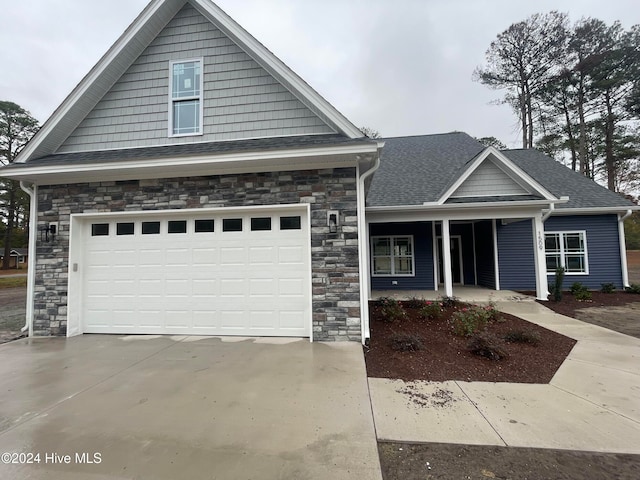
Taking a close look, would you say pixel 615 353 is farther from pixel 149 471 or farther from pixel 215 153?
pixel 215 153

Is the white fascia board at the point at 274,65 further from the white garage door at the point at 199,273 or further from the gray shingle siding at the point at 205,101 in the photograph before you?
the white garage door at the point at 199,273

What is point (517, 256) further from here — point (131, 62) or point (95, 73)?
point (95, 73)

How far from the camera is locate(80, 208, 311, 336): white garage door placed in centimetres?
569

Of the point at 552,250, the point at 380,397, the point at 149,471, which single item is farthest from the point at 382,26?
the point at 149,471

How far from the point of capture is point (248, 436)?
2678 mm

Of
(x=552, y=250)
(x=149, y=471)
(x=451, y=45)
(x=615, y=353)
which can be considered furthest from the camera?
(x=451, y=45)

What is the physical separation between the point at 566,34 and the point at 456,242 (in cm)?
1748

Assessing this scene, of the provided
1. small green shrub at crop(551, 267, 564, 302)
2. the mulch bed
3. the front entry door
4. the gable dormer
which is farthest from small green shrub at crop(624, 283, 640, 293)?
the mulch bed

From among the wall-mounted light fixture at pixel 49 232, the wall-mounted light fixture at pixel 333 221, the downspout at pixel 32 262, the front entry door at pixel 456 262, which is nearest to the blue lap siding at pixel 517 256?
the front entry door at pixel 456 262

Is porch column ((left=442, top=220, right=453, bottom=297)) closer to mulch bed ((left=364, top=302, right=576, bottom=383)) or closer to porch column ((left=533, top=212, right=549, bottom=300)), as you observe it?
porch column ((left=533, top=212, right=549, bottom=300))

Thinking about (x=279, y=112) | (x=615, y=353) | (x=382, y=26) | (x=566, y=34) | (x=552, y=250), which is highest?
(x=566, y=34)

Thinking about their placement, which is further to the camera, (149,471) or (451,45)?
(451,45)

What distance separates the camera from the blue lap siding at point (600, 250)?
10797mm

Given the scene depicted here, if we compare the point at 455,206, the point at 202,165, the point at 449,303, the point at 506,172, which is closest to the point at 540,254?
the point at 506,172
